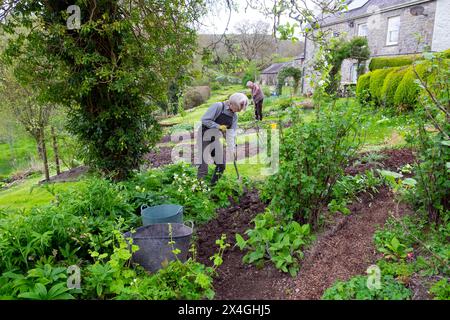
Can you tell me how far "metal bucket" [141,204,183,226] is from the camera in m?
3.28

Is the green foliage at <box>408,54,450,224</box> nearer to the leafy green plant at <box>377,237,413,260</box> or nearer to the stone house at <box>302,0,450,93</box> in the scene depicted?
the leafy green plant at <box>377,237,413,260</box>

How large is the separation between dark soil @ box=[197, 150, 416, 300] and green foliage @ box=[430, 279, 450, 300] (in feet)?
1.67

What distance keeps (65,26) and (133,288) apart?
3212 mm

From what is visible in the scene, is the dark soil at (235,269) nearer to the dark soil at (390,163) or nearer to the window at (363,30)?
the dark soil at (390,163)

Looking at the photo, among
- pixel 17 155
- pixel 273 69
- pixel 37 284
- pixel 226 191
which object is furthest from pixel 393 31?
pixel 17 155

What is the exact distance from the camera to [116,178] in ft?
15.7

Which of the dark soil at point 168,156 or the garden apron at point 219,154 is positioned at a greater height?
the garden apron at point 219,154

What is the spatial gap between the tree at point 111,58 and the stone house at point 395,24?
7.66 m

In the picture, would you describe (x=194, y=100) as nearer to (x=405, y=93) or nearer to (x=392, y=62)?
(x=392, y=62)

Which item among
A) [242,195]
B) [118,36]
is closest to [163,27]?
[118,36]

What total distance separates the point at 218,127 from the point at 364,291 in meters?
2.81

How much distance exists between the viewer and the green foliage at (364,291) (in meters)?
2.09

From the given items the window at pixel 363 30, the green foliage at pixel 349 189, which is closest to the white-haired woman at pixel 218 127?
the green foliage at pixel 349 189

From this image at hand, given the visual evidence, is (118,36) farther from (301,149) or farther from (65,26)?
(301,149)
